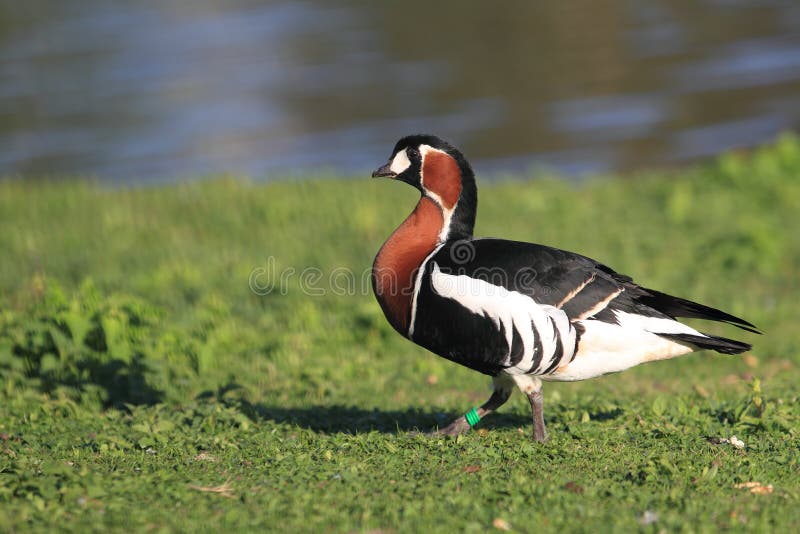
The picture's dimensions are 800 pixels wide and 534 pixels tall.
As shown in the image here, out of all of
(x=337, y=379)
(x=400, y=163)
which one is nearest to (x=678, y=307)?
(x=400, y=163)

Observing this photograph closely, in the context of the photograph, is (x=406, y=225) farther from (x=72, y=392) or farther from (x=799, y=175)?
(x=799, y=175)

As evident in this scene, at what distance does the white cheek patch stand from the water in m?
11.3

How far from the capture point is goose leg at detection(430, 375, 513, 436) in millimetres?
7094

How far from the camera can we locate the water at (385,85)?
70.3 ft

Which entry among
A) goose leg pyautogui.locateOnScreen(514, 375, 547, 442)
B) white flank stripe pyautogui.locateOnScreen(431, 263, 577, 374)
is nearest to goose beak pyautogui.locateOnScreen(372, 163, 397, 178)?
white flank stripe pyautogui.locateOnScreen(431, 263, 577, 374)

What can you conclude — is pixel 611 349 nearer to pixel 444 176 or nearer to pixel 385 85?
pixel 444 176

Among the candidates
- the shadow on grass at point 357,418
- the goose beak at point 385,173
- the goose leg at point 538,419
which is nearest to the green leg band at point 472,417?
the shadow on grass at point 357,418

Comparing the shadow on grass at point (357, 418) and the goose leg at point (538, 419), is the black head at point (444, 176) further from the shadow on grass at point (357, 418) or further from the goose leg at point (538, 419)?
the shadow on grass at point (357, 418)

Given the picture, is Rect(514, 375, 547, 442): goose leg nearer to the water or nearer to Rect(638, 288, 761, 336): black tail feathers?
Rect(638, 288, 761, 336): black tail feathers

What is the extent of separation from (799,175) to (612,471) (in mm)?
10187

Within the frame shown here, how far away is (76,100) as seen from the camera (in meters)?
26.3

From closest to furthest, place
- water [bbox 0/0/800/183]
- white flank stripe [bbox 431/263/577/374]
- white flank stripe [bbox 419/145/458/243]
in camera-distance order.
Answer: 1. white flank stripe [bbox 431/263/577/374]
2. white flank stripe [bbox 419/145/458/243]
3. water [bbox 0/0/800/183]

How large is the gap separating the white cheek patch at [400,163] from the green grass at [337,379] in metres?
1.82

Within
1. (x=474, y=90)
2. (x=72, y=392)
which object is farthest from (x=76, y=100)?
(x=72, y=392)
